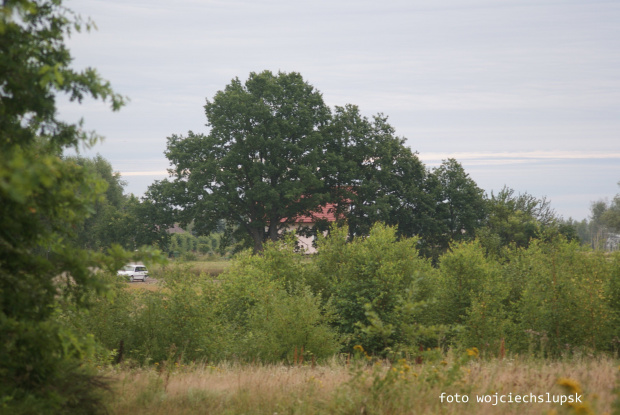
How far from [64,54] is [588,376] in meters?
8.29

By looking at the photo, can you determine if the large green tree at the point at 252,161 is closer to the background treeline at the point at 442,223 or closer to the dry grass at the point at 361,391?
the background treeline at the point at 442,223

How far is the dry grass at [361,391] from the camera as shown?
6625 millimetres

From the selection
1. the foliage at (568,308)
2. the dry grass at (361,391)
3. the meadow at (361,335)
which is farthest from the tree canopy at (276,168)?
the dry grass at (361,391)

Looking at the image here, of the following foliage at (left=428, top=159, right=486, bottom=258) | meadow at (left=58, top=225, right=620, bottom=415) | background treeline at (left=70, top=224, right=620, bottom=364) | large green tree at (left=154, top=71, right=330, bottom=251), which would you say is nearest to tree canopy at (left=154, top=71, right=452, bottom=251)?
large green tree at (left=154, top=71, right=330, bottom=251)

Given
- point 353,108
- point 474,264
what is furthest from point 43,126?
point 353,108

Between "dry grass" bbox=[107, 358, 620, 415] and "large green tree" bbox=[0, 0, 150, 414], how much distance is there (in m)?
1.33

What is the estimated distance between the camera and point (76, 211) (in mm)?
6219

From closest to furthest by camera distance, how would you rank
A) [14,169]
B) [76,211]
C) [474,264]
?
[14,169] < [76,211] < [474,264]

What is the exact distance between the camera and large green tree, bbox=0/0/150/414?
18.1 ft

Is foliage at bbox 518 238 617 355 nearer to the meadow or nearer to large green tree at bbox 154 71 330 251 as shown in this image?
the meadow

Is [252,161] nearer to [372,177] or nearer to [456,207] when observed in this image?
[372,177]

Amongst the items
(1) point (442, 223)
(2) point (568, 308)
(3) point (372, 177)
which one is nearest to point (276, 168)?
(3) point (372, 177)

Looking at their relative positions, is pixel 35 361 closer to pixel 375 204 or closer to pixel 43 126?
pixel 43 126

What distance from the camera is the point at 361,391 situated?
700 cm
